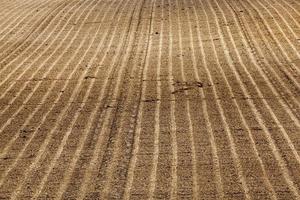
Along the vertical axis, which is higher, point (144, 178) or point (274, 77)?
point (144, 178)

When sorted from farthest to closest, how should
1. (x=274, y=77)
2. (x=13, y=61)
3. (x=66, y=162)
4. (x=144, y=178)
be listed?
(x=13, y=61)
(x=274, y=77)
(x=66, y=162)
(x=144, y=178)

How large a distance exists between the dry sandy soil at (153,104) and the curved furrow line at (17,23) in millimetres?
79

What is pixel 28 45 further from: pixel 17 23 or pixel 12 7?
pixel 12 7

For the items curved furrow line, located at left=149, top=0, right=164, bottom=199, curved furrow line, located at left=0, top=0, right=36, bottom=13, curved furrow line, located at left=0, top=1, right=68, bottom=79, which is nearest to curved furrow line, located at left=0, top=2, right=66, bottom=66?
curved furrow line, located at left=0, top=1, right=68, bottom=79

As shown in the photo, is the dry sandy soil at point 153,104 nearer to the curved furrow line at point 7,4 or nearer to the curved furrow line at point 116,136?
the curved furrow line at point 116,136

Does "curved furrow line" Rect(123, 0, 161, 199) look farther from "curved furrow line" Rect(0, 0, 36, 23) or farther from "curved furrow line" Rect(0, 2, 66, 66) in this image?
"curved furrow line" Rect(0, 0, 36, 23)

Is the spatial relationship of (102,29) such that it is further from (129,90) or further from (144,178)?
(144,178)

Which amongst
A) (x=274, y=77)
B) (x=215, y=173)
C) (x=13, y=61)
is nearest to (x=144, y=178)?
(x=215, y=173)

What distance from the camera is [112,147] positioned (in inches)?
336

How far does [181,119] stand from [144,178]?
7.55 ft

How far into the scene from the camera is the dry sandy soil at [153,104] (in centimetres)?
740

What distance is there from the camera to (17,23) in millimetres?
17750

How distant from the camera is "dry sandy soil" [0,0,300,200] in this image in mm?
7398

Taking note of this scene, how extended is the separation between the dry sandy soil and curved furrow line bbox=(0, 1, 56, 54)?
0.08m
